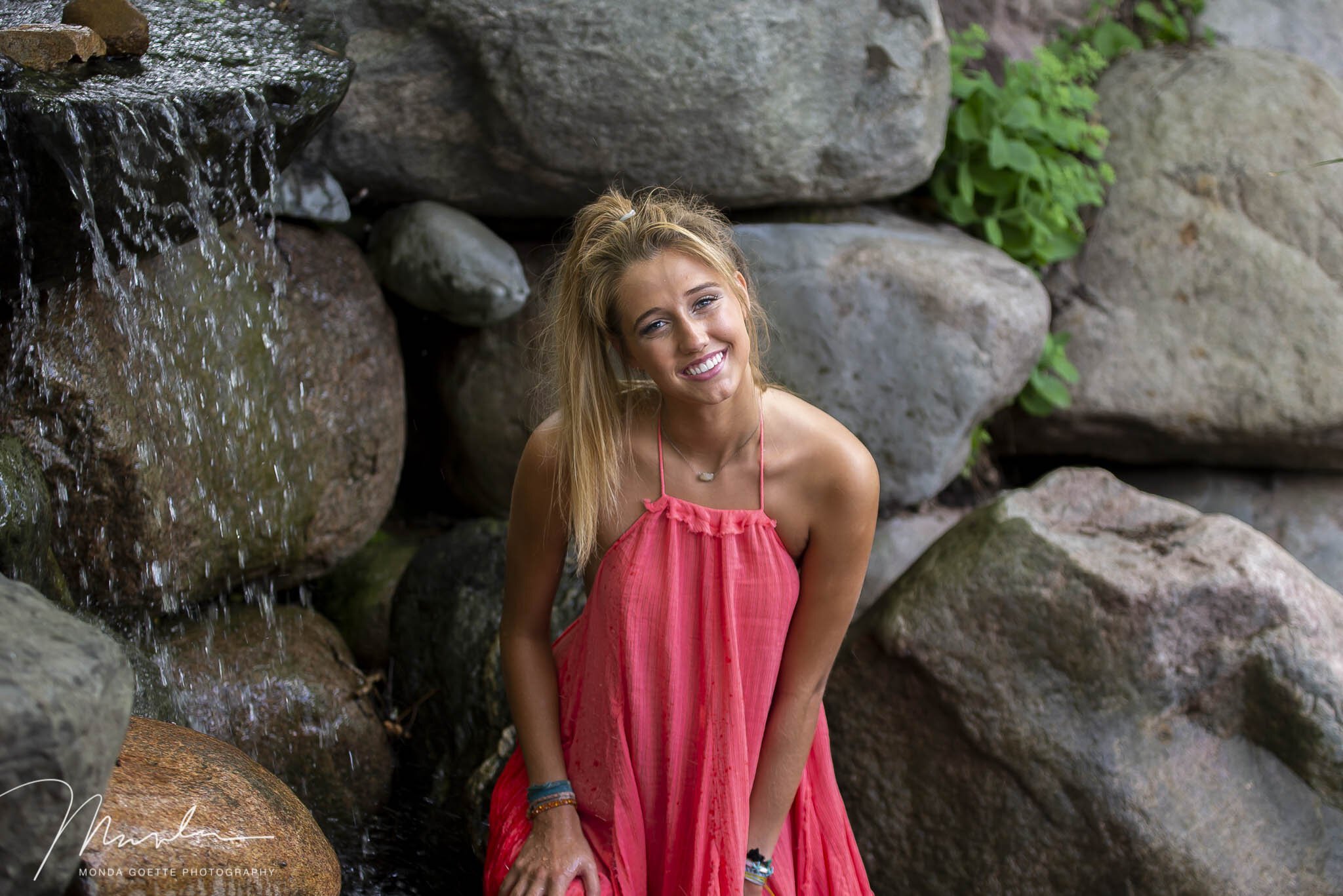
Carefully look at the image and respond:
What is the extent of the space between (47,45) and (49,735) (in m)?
1.73

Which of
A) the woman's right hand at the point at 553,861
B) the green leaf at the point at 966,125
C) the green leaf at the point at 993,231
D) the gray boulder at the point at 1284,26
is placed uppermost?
the gray boulder at the point at 1284,26

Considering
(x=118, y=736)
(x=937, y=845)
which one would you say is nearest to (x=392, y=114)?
(x=118, y=736)

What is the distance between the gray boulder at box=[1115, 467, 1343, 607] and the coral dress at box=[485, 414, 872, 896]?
7.67 ft

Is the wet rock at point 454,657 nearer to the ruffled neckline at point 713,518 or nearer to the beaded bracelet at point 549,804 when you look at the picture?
the beaded bracelet at point 549,804

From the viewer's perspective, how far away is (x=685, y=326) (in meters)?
2.10

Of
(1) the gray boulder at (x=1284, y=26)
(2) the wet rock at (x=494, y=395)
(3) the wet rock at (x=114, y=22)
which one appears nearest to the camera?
(3) the wet rock at (x=114, y=22)

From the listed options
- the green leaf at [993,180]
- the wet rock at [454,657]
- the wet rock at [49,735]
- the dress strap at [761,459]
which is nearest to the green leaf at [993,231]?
the green leaf at [993,180]

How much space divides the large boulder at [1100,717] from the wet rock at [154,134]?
1982mm

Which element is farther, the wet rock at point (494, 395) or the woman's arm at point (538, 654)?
the wet rock at point (494, 395)

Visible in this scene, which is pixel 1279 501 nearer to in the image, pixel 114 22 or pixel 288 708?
pixel 288 708

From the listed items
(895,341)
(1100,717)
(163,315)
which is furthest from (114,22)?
(1100,717)

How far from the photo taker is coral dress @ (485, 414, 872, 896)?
2203mm

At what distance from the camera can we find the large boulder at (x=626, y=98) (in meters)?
3.27

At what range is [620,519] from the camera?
2.30 m
